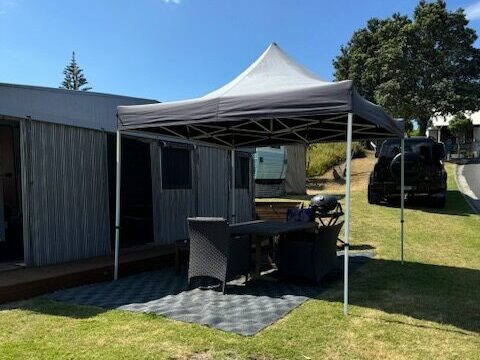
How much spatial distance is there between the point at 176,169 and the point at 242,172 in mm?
3094

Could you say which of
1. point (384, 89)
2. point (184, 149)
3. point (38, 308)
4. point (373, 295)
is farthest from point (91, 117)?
point (384, 89)

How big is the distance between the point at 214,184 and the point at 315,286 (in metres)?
4.37

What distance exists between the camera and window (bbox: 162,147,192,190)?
816 cm

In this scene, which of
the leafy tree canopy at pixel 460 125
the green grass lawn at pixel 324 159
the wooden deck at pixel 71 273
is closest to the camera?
the wooden deck at pixel 71 273

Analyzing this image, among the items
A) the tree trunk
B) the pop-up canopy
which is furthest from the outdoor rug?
the tree trunk

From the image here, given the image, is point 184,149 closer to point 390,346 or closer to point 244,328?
point 244,328

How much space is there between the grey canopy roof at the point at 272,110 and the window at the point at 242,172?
2907 mm

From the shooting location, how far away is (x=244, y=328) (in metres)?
3.96

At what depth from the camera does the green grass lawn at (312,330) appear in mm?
3485

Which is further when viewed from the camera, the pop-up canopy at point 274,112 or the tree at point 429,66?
the tree at point 429,66

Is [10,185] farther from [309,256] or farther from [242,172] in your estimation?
[309,256]

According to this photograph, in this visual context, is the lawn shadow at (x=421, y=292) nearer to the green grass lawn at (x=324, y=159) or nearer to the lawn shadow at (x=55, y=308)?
the lawn shadow at (x=55, y=308)

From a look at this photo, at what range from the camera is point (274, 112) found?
4781 mm

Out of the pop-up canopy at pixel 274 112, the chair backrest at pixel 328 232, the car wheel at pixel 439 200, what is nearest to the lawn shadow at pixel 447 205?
the car wheel at pixel 439 200
